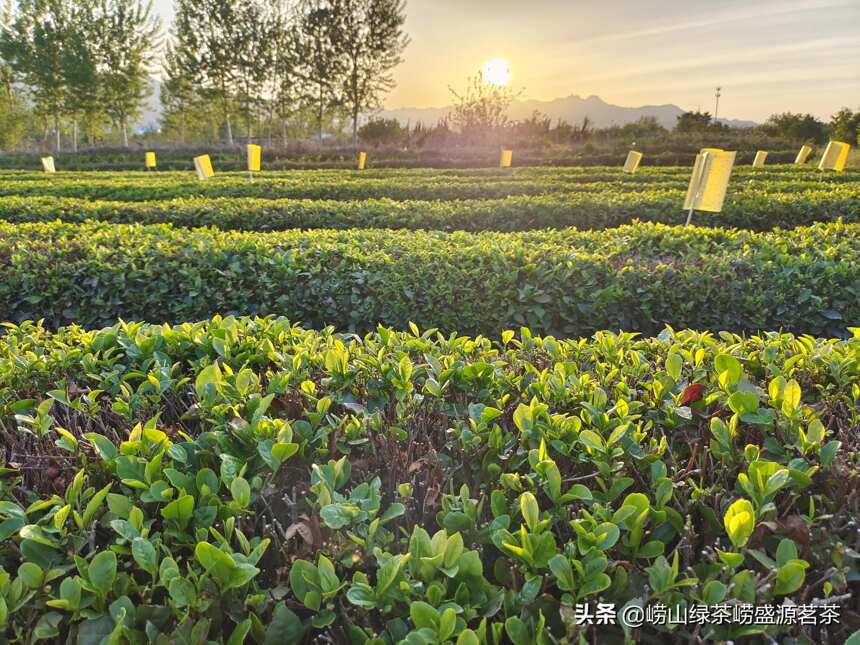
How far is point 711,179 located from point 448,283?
9.36 feet

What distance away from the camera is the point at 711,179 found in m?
5.11

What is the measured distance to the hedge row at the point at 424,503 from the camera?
96 cm

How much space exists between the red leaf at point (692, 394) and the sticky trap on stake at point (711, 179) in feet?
13.4

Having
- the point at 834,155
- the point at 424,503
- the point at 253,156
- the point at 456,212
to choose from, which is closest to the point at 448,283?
the point at 424,503

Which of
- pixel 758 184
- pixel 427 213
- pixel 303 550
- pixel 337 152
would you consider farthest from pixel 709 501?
pixel 337 152

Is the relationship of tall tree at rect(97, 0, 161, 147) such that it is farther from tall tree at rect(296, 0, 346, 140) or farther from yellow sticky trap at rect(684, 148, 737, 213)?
yellow sticky trap at rect(684, 148, 737, 213)

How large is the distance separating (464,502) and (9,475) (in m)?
1.19

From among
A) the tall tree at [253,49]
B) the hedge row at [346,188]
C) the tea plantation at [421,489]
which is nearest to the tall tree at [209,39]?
the tall tree at [253,49]

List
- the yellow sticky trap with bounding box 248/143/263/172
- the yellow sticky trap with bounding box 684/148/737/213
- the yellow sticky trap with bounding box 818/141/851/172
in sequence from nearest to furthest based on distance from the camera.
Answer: the yellow sticky trap with bounding box 684/148/737/213 → the yellow sticky trap with bounding box 248/143/263/172 → the yellow sticky trap with bounding box 818/141/851/172

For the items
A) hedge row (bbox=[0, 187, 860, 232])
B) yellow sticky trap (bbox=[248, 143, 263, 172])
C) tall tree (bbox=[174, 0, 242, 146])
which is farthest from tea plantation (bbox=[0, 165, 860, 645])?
tall tree (bbox=[174, 0, 242, 146])

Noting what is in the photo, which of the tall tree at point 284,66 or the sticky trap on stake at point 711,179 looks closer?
the sticky trap on stake at point 711,179

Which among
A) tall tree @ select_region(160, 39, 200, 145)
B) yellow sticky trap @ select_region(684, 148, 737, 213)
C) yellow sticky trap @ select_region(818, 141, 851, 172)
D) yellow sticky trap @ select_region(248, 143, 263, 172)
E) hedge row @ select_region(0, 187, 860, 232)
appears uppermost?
tall tree @ select_region(160, 39, 200, 145)

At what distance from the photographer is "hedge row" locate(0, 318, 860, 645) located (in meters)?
0.96

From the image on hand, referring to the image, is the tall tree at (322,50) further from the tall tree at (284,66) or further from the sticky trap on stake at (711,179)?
the sticky trap on stake at (711,179)
